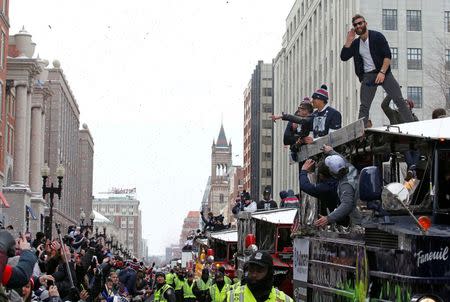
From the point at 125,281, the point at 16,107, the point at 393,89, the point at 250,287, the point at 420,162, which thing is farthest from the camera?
the point at 16,107

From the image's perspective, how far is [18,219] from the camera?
68750mm

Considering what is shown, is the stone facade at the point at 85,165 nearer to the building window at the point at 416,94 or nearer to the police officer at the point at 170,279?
the building window at the point at 416,94

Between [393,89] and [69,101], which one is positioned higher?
[69,101]

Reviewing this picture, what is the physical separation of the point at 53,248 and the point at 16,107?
2445 inches

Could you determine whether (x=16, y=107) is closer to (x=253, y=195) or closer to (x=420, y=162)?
(x=253, y=195)

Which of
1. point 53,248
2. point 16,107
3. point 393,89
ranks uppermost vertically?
point 16,107

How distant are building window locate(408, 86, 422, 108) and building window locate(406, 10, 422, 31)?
438 cm

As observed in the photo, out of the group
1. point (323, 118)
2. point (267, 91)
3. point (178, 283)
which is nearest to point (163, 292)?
point (178, 283)

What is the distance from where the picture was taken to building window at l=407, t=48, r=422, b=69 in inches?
2633

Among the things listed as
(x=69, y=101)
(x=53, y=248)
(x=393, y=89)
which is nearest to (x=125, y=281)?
(x=53, y=248)

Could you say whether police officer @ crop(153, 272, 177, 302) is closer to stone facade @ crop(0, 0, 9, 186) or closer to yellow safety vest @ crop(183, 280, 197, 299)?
yellow safety vest @ crop(183, 280, 197, 299)

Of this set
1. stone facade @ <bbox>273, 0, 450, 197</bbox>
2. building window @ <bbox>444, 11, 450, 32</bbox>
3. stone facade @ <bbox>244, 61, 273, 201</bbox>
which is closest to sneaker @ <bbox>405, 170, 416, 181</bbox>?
stone facade @ <bbox>273, 0, 450, 197</bbox>

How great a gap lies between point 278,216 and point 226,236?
10.6m

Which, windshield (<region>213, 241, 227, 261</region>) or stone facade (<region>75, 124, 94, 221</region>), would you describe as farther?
stone facade (<region>75, 124, 94, 221</region>)
